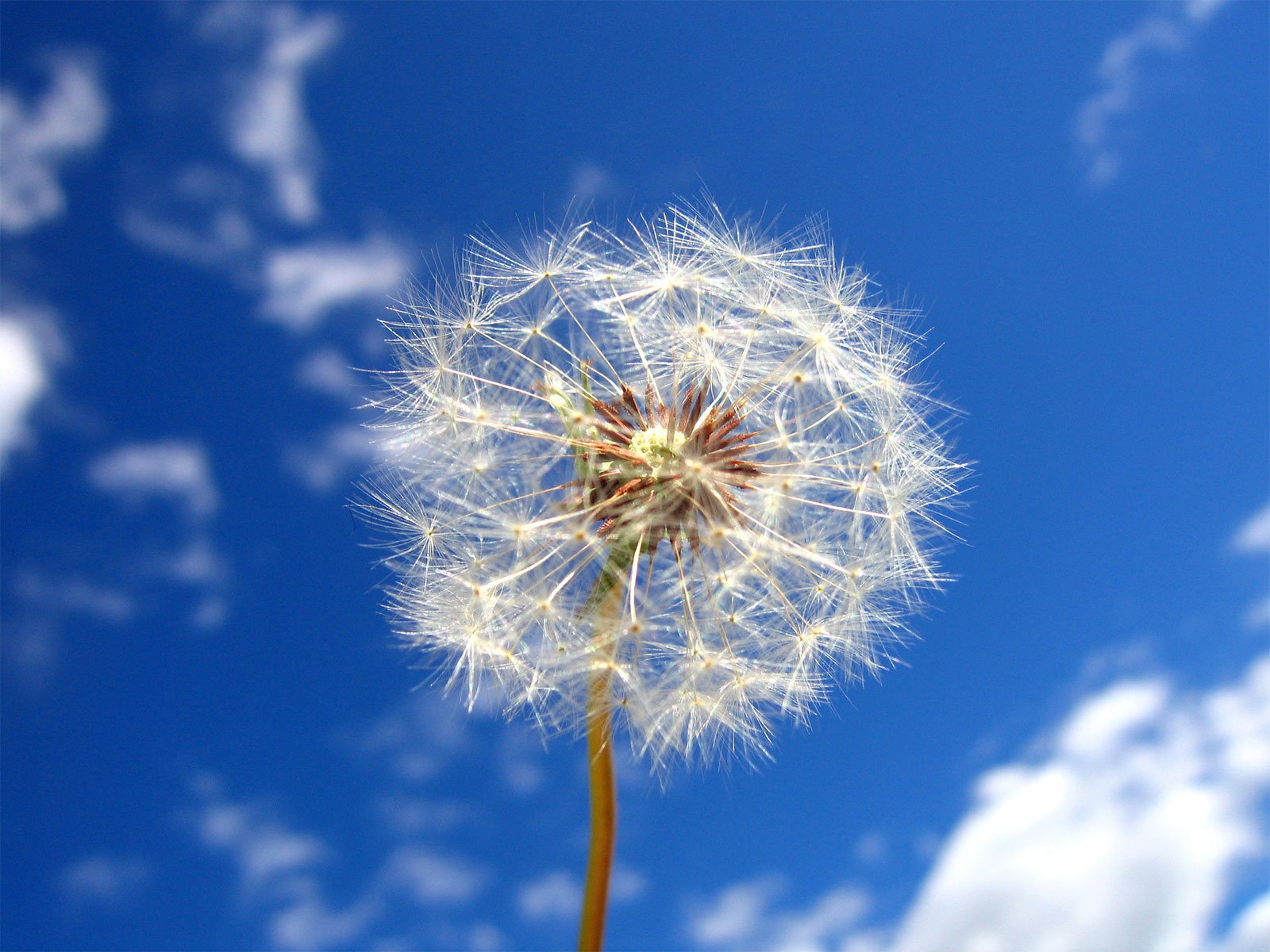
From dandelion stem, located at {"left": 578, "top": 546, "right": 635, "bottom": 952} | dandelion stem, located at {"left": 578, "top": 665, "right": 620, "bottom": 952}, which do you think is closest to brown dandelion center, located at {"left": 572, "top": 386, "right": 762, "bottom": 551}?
dandelion stem, located at {"left": 578, "top": 546, "right": 635, "bottom": 952}

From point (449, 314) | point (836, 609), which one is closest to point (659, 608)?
point (836, 609)

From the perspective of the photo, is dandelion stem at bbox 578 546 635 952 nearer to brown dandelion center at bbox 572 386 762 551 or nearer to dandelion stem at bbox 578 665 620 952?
dandelion stem at bbox 578 665 620 952

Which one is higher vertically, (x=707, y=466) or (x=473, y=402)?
(x=473, y=402)

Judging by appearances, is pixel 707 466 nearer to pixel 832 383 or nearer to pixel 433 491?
pixel 832 383

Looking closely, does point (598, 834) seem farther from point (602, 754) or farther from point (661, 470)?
point (661, 470)

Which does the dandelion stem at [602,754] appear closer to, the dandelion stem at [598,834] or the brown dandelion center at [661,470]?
the dandelion stem at [598,834]

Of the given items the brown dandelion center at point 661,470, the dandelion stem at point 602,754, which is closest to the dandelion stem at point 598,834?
the dandelion stem at point 602,754

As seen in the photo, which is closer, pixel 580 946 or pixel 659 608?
pixel 580 946
